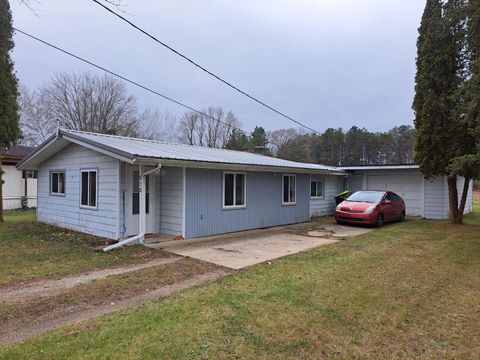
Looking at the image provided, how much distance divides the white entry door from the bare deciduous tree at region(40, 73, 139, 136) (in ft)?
82.1

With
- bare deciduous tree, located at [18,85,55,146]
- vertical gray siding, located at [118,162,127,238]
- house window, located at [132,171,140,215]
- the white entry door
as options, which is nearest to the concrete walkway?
vertical gray siding, located at [118,162,127,238]

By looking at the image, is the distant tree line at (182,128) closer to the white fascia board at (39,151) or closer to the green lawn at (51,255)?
the white fascia board at (39,151)

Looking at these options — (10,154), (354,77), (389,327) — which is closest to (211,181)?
(389,327)

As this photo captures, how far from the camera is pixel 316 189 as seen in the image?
18.6 metres

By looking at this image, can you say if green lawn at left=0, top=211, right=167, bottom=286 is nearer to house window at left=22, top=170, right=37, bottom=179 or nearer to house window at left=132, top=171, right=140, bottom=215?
house window at left=132, top=171, right=140, bottom=215

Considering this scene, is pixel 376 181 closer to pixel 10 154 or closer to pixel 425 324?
pixel 425 324

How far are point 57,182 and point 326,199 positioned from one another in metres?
12.8

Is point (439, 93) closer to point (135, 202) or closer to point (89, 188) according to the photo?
point (135, 202)

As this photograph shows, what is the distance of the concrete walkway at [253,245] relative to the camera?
27.1 ft

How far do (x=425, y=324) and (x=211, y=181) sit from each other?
304 inches

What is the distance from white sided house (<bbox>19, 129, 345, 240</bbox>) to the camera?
33.1ft

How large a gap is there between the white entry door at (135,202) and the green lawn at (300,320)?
4.84 m

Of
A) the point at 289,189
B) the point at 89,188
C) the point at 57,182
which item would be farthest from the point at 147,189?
the point at 289,189

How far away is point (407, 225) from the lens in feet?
48.4
